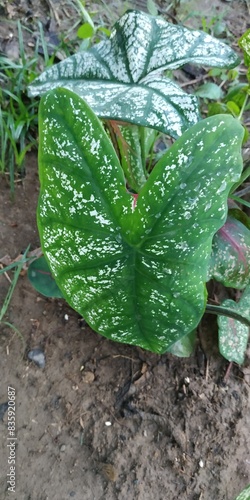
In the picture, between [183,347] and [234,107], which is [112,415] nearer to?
[183,347]

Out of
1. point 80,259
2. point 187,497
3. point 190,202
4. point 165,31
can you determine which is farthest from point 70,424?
point 165,31

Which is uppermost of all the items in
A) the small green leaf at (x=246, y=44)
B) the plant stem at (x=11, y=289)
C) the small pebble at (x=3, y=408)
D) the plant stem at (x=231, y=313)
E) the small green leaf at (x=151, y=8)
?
the small green leaf at (x=246, y=44)

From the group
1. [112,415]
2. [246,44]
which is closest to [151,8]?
[246,44]

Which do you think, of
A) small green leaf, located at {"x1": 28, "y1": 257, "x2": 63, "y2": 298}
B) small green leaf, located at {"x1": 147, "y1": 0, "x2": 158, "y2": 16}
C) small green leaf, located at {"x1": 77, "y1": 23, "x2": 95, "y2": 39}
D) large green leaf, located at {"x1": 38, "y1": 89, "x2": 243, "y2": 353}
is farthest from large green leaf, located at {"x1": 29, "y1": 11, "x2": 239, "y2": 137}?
small green leaf, located at {"x1": 147, "y1": 0, "x2": 158, "y2": 16}

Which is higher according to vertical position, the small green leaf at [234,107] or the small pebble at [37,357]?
the small green leaf at [234,107]

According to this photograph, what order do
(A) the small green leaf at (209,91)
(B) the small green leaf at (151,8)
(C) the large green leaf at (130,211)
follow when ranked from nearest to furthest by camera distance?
(C) the large green leaf at (130,211)
(A) the small green leaf at (209,91)
(B) the small green leaf at (151,8)

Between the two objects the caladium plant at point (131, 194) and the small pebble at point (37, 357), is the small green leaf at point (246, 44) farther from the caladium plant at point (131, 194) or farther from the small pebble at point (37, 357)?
the small pebble at point (37, 357)

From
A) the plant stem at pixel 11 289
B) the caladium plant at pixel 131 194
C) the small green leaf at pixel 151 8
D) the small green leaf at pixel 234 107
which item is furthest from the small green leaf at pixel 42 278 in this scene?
the small green leaf at pixel 151 8
